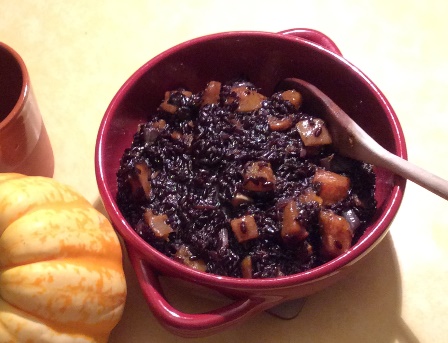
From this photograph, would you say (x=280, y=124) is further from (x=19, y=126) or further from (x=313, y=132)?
(x=19, y=126)

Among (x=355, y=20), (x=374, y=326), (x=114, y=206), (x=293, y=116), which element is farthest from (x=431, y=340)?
(x=355, y=20)

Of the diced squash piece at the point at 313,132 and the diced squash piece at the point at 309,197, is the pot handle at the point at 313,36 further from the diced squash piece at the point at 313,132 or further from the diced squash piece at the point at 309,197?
the diced squash piece at the point at 309,197

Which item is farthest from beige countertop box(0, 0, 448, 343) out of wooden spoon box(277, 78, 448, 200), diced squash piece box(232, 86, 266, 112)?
diced squash piece box(232, 86, 266, 112)

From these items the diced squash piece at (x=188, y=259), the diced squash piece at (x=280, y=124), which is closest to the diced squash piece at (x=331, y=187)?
the diced squash piece at (x=280, y=124)

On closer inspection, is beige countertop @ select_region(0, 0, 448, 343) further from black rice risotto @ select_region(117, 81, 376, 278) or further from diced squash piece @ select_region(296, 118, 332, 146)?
diced squash piece @ select_region(296, 118, 332, 146)

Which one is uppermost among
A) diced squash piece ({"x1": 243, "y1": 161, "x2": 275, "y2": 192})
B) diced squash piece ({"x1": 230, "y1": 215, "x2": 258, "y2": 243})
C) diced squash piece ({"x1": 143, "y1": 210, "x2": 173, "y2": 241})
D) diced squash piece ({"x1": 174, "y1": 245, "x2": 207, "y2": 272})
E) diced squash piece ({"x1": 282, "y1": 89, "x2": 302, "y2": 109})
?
diced squash piece ({"x1": 282, "y1": 89, "x2": 302, "y2": 109})

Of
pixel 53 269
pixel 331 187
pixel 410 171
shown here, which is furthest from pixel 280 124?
pixel 53 269
